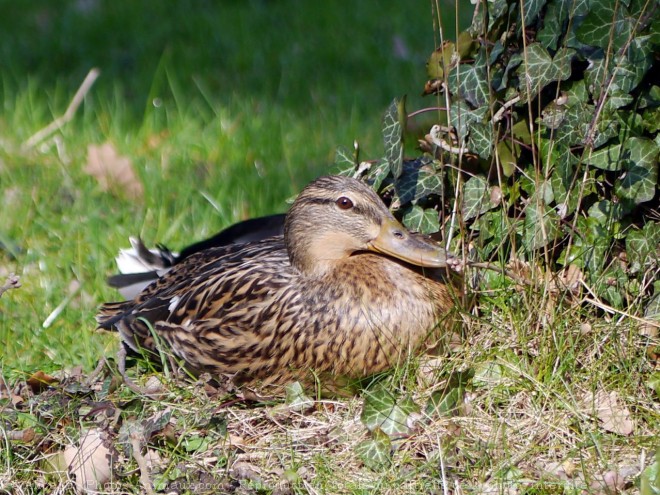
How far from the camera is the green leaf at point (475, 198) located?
3533 mm

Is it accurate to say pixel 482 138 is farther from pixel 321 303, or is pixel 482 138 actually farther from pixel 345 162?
pixel 321 303

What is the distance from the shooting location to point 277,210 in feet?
16.6

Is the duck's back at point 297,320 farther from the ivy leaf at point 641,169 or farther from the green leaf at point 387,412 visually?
the ivy leaf at point 641,169

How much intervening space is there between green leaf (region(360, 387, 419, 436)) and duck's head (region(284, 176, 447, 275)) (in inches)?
20.6

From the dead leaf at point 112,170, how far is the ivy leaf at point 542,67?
2530mm

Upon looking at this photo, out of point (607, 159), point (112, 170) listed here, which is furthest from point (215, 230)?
point (607, 159)

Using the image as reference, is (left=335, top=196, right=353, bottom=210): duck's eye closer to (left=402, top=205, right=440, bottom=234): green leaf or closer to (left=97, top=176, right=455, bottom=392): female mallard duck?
(left=97, top=176, right=455, bottom=392): female mallard duck

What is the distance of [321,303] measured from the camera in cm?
349

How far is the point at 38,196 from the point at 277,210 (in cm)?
122

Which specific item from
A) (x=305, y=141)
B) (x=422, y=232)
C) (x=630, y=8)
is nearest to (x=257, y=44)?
(x=305, y=141)

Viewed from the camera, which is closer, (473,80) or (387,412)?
(387,412)

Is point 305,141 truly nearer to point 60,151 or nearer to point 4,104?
point 60,151

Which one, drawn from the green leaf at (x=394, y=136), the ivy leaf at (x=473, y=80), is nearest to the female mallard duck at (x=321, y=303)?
the green leaf at (x=394, y=136)

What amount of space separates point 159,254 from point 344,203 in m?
1.27
